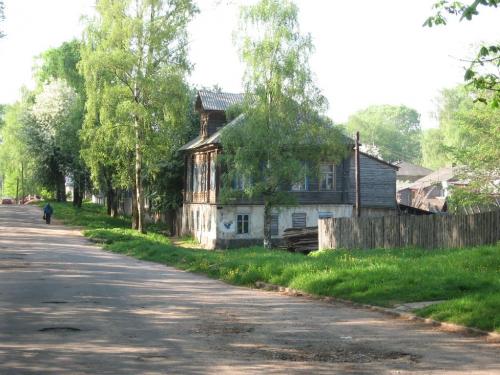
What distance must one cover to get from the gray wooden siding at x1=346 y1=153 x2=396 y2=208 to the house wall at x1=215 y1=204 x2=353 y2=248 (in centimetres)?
611

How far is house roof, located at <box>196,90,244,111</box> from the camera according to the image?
44.6 metres

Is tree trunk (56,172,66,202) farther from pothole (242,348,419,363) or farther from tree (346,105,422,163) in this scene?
tree (346,105,422,163)

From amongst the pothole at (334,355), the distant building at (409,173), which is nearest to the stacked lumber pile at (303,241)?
the pothole at (334,355)

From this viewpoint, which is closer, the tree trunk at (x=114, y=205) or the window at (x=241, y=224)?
the window at (x=241, y=224)

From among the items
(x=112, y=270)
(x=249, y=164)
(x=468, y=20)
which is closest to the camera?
(x=468, y=20)

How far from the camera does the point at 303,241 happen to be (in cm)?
3447

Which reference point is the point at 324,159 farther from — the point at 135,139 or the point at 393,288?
Answer: the point at 393,288

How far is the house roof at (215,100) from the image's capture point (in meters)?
44.6

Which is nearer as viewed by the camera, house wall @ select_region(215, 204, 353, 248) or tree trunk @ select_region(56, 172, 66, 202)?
house wall @ select_region(215, 204, 353, 248)

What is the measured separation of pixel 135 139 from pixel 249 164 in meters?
10.1

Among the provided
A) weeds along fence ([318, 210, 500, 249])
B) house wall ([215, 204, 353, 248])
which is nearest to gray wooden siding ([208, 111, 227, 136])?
house wall ([215, 204, 353, 248])

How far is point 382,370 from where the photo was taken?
759 centimetres

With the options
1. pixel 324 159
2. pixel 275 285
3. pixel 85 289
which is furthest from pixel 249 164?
pixel 85 289

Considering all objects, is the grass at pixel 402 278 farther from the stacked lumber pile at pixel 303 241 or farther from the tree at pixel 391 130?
the tree at pixel 391 130
